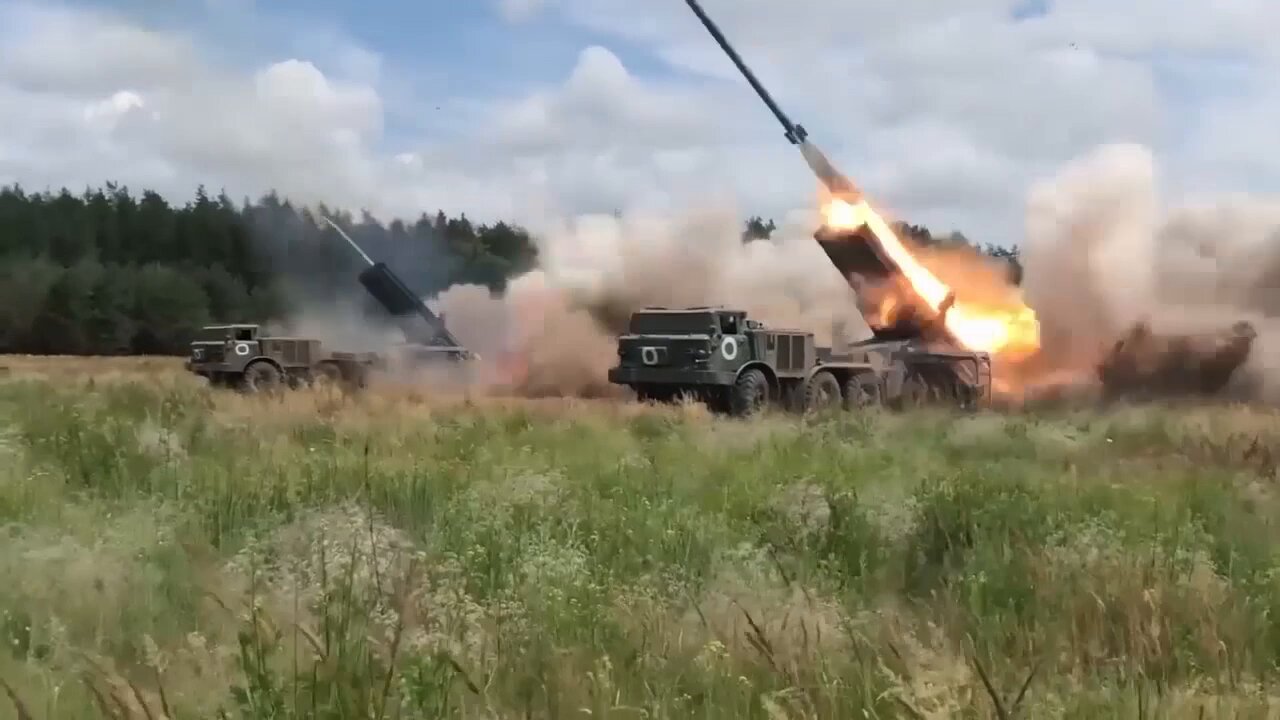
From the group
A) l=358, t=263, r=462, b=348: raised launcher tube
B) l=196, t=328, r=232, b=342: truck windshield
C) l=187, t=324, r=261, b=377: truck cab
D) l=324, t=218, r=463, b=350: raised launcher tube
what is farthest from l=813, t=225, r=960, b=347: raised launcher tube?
l=196, t=328, r=232, b=342: truck windshield

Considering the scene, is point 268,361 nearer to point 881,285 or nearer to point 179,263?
point 881,285

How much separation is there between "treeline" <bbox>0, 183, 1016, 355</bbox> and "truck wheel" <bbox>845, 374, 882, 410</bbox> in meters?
4.96

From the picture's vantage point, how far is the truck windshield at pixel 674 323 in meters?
19.8

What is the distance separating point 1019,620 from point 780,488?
12.4ft

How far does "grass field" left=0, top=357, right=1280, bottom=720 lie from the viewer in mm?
3893

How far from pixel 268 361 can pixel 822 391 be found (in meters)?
11.8

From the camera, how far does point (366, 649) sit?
163 inches

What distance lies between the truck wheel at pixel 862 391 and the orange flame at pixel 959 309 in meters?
1.98

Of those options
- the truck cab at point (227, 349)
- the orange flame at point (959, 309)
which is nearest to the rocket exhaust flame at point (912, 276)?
the orange flame at point (959, 309)

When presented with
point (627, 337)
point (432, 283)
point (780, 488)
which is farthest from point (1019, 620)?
point (432, 283)

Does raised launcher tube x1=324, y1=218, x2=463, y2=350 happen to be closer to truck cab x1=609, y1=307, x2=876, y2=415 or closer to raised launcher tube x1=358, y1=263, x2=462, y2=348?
raised launcher tube x1=358, y1=263, x2=462, y2=348

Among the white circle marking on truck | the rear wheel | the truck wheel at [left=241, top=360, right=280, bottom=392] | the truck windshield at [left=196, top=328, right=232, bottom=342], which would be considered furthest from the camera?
the truck windshield at [left=196, top=328, right=232, bottom=342]

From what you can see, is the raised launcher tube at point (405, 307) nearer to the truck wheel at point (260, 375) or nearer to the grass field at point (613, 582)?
the truck wheel at point (260, 375)

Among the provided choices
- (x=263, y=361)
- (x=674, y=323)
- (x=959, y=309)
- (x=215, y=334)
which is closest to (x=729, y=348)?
(x=674, y=323)
